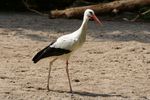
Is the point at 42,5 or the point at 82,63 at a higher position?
the point at 82,63

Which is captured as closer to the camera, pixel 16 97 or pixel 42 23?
pixel 16 97

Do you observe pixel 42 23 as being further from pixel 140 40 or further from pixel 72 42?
pixel 72 42

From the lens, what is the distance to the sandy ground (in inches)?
284

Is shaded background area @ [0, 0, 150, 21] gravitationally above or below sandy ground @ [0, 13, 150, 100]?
below

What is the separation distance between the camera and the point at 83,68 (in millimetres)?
8789

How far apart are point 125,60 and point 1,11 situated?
22.1ft

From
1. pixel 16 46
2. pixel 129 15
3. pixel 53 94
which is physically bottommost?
pixel 129 15

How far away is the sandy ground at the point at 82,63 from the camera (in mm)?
7211

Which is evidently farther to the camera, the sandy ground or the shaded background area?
the shaded background area

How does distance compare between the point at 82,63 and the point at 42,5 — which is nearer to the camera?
the point at 82,63

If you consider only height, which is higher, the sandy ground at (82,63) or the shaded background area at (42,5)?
the sandy ground at (82,63)

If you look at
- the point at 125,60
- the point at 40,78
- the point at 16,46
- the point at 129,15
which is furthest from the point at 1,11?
the point at 40,78

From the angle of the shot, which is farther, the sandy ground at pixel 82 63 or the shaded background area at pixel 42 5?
the shaded background area at pixel 42 5

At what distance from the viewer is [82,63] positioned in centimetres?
917
